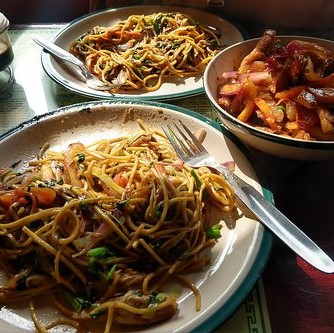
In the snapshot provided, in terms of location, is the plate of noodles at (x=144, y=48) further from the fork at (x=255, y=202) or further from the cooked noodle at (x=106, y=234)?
the cooked noodle at (x=106, y=234)

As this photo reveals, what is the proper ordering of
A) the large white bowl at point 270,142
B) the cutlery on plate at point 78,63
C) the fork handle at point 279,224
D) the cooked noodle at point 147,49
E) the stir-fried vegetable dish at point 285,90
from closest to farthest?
the fork handle at point 279,224
the large white bowl at point 270,142
the stir-fried vegetable dish at point 285,90
the cutlery on plate at point 78,63
the cooked noodle at point 147,49

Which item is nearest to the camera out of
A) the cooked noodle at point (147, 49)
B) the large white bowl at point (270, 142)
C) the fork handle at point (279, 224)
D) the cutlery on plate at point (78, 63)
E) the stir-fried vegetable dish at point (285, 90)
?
the fork handle at point (279, 224)

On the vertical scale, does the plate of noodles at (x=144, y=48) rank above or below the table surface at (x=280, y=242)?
above

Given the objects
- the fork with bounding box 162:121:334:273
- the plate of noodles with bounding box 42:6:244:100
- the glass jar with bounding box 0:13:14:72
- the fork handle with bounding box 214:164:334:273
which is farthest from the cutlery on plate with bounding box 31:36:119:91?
the fork handle with bounding box 214:164:334:273

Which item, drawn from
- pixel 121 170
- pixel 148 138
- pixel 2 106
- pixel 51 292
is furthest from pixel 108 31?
pixel 51 292

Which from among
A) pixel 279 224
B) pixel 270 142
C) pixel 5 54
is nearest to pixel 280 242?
pixel 279 224

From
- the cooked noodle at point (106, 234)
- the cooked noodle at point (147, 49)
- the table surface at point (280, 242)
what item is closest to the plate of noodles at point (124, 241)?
the cooked noodle at point (106, 234)

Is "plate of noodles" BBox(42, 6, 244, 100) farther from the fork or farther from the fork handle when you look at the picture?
the fork handle

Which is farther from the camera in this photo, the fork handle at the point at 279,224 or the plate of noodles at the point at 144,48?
the plate of noodles at the point at 144,48
